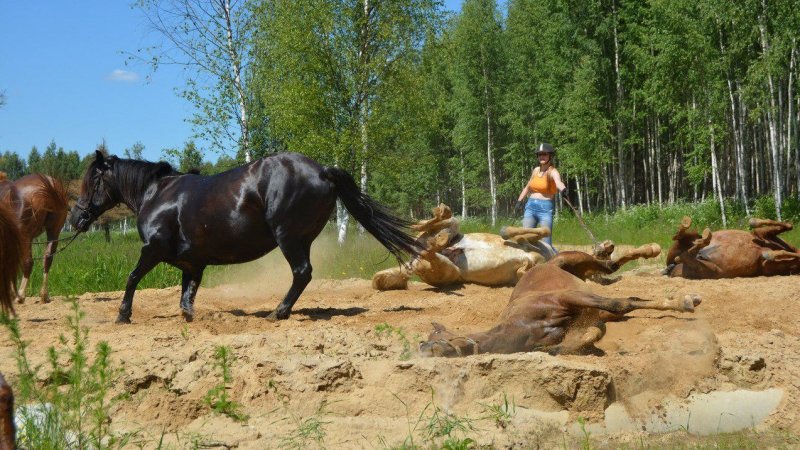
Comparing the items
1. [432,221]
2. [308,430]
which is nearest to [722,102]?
[432,221]

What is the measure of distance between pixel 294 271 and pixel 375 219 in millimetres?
1084

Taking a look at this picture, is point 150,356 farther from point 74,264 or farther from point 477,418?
point 74,264

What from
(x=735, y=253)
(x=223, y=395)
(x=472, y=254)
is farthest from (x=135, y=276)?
(x=735, y=253)

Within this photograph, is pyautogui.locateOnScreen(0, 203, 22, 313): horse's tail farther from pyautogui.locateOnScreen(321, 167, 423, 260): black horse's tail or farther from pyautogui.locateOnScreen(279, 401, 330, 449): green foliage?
pyautogui.locateOnScreen(321, 167, 423, 260): black horse's tail

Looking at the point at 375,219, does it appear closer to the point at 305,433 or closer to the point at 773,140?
the point at 305,433

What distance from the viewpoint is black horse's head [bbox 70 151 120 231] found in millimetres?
9758

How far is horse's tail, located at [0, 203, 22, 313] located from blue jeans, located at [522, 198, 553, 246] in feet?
25.9

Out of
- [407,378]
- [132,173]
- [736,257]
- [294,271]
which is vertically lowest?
[407,378]

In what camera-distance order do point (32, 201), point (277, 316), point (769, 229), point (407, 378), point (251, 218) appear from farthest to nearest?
point (32, 201) → point (769, 229) → point (251, 218) → point (277, 316) → point (407, 378)

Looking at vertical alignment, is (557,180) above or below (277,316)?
above

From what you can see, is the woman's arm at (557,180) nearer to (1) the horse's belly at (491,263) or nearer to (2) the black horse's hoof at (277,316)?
(1) the horse's belly at (491,263)

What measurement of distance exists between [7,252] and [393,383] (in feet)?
7.84

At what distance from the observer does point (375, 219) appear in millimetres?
9016

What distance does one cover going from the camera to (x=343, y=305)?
978 centimetres
